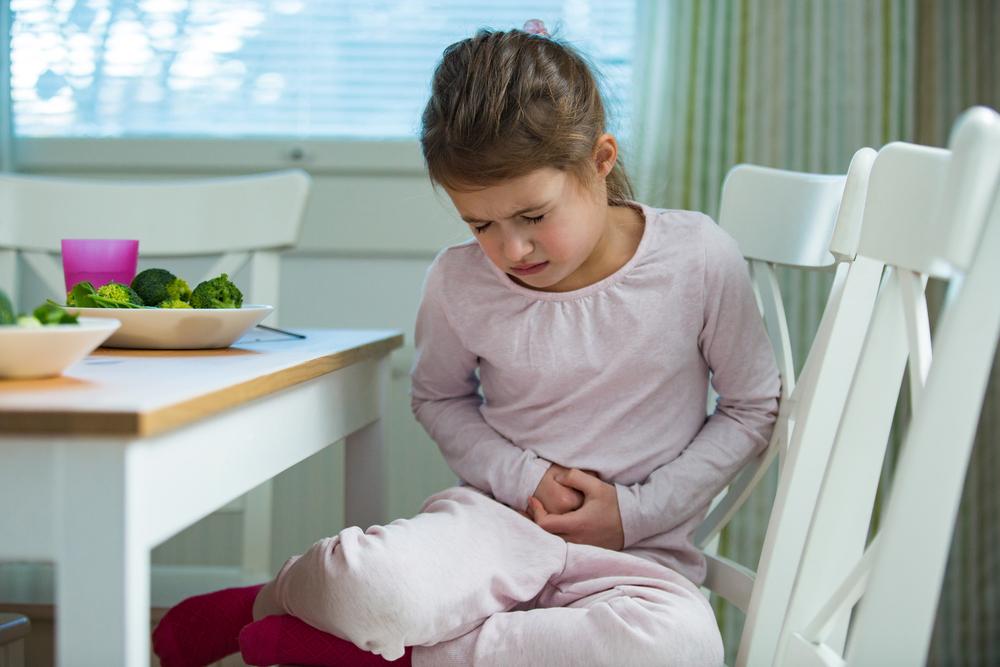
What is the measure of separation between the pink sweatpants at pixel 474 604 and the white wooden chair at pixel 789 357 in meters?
0.08

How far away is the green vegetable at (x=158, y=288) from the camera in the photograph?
1.04 m

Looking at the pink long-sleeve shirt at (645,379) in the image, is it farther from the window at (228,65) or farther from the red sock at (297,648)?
the window at (228,65)

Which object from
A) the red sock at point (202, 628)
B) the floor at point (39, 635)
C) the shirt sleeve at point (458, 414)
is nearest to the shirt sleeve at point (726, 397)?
the shirt sleeve at point (458, 414)

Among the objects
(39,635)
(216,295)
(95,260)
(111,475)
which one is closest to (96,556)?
(111,475)

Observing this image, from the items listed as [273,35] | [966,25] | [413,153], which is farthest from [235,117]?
[966,25]

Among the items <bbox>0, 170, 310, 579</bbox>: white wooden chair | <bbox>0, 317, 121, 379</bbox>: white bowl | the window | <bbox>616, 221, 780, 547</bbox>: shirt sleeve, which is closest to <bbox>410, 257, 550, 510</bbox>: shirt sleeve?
<bbox>616, 221, 780, 547</bbox>: shirt sleeve

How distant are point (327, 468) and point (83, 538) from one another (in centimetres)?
145

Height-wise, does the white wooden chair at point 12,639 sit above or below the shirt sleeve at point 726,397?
below

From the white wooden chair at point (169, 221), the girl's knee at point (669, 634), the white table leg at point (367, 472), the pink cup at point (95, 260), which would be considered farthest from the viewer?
the white wooden chair at point (169, 221)

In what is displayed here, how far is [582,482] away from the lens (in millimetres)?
1226

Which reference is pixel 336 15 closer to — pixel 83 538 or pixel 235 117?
pixel 235 117

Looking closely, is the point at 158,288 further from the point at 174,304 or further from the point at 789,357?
the point at 789,357

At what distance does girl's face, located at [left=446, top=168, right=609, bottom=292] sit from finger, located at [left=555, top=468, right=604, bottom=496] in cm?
22

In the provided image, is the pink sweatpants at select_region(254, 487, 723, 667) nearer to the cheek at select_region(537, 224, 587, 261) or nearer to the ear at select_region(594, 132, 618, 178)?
the cheek at select_region(537, 224, 587, 261)
